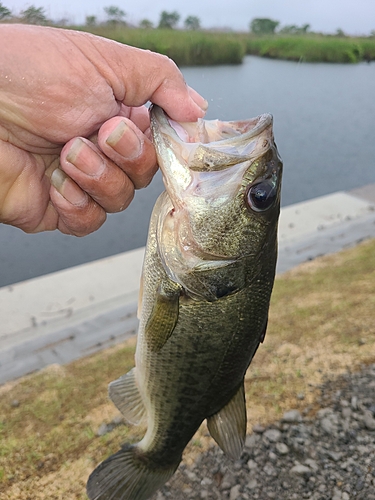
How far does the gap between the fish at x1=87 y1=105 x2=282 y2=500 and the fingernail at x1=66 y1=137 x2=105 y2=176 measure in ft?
0.79

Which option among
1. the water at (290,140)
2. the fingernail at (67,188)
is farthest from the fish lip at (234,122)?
the water at (290,140)

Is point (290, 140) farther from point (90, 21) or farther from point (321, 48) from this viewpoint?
point (90, 21)

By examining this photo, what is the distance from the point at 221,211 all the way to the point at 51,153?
2.58 ft

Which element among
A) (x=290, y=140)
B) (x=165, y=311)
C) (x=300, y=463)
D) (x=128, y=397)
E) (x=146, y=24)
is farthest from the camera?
(x=290, y=140)

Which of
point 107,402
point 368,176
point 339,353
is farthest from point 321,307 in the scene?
point 368,176

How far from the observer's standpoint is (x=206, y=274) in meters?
1.49

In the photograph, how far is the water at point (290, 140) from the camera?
546 cm

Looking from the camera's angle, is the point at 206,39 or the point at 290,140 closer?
the point at 206,39

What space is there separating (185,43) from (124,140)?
1.20 m

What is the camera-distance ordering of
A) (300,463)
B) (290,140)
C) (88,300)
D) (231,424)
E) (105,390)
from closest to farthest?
(231,424), (300,463), (105,390), (88,300), (290,140)

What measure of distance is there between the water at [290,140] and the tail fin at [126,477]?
2.10 meters

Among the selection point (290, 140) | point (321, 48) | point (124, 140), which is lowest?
point (290, 140)

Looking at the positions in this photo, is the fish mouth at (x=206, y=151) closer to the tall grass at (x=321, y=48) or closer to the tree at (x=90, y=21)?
the tree at (x=90, y=21)

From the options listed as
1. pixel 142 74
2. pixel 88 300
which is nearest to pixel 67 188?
pixel 142 74
